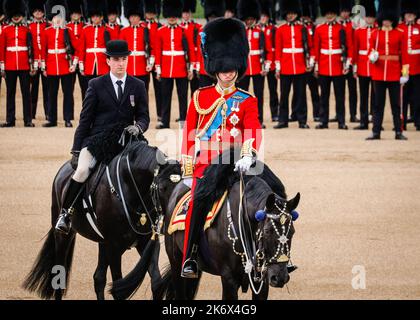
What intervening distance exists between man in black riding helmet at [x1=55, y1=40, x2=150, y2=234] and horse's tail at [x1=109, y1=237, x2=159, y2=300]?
67cm

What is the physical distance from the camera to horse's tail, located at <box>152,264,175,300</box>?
19.8ft

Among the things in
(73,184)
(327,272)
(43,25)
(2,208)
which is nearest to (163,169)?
(73,184)

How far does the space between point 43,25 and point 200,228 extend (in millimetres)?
10455

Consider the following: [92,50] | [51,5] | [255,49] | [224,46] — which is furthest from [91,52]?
[224,46]

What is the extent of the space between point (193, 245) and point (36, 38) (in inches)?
406

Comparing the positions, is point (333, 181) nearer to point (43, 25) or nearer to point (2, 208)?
point (2, 208)

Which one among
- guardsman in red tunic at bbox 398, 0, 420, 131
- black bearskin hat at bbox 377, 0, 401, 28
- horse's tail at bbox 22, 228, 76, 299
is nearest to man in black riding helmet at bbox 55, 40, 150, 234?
horse's tail at bbox 22, 228, 76, 299

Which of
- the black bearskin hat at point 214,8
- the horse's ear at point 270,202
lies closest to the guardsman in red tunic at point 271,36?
the black bearskin hat at point 214,8

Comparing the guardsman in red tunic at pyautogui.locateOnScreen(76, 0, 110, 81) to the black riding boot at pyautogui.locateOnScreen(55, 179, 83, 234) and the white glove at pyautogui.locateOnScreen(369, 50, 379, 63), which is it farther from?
the black riding boot at pyautogui.locateOnScreen(55, 179, 83, 234)

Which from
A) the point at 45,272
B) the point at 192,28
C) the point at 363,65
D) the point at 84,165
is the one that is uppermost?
the point at 192,28

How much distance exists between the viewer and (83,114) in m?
6.82

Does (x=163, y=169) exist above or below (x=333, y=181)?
above

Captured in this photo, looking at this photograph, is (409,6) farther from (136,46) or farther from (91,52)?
(91,52)

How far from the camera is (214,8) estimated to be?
52.0 feet
